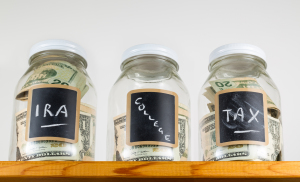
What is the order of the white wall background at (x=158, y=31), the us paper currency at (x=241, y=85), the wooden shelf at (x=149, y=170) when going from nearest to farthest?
the wooden shelf at (x=149, y=170) < the us paper currency at (x=241, y=85) < the white wall background at (x=158, y=31)

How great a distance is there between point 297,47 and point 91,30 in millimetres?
532

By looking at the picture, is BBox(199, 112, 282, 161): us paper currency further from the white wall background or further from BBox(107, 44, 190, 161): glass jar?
the white wall background

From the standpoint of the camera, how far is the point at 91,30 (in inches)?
46.9

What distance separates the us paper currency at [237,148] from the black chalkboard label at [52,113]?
0.24 meters

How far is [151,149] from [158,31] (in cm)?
47

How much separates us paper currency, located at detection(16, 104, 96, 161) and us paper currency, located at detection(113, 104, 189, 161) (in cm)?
5

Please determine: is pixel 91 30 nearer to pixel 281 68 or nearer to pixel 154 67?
pixel 154 67

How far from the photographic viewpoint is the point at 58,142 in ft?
2.60

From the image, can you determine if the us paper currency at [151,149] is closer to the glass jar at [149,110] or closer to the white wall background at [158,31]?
the glass jar at [149,110]

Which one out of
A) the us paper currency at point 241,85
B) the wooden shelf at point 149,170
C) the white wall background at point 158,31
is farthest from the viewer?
the white wall background at point 158,31

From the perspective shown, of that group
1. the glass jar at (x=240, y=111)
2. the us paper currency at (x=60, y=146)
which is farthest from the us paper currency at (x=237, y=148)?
the us paper currency at (x=60, y=146)

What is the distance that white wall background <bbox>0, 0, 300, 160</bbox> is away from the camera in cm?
114

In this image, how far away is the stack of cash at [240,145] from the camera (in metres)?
0.79

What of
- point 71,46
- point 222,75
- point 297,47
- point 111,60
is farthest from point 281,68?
point 71,46
